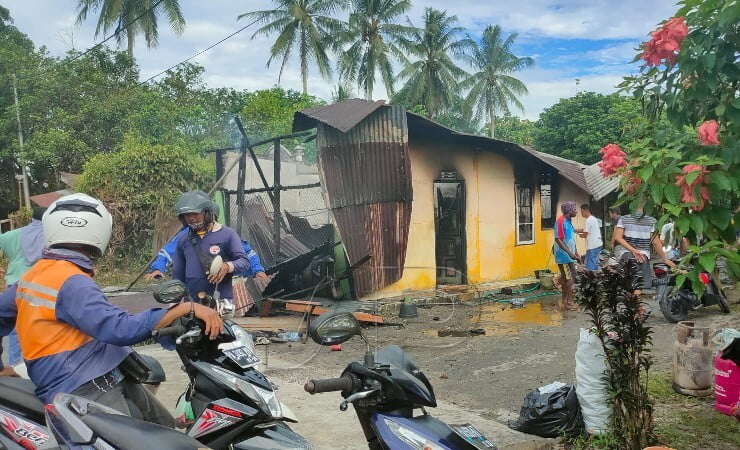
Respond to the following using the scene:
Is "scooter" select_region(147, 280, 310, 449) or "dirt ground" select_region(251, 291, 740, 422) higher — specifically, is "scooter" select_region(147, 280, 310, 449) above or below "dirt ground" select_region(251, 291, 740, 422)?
above

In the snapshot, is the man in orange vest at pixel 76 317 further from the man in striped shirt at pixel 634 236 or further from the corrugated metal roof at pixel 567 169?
the corrugated metal roof at pixel 567 169

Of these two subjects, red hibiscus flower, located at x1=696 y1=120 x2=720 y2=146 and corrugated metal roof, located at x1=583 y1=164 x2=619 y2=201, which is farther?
corrugated metal roof, located at x1=583 y1=164 x2=619 y2=201

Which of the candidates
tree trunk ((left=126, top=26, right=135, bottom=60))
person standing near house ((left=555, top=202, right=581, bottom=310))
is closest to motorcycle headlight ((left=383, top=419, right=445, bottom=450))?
person standing near house ((left=555, top=202, right=581, bottom=310))

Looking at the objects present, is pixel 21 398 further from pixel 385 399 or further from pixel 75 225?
pixel 385 399

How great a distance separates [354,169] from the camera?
395 inches

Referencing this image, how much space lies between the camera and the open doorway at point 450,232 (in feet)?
40.4

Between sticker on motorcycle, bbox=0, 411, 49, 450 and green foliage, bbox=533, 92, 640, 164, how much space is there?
79.0 ft

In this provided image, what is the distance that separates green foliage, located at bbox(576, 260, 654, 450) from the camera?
3.65m

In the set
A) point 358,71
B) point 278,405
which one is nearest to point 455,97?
point 358,71

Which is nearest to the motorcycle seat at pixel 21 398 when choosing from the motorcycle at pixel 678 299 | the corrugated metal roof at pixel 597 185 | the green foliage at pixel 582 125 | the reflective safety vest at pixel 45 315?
the reflective safety vest at pixel 45 315

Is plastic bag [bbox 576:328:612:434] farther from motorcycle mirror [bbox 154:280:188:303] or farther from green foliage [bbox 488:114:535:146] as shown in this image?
green foliage [bbox 488:114:535:146]

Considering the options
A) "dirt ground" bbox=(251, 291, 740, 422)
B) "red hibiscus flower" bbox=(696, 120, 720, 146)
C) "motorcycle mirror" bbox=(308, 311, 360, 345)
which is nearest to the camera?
"motorcycle mirror" bbox=(308, 311, 360, 345)

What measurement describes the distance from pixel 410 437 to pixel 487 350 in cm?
525

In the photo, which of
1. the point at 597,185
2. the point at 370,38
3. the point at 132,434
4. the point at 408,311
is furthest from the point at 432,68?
the point at 132,434
